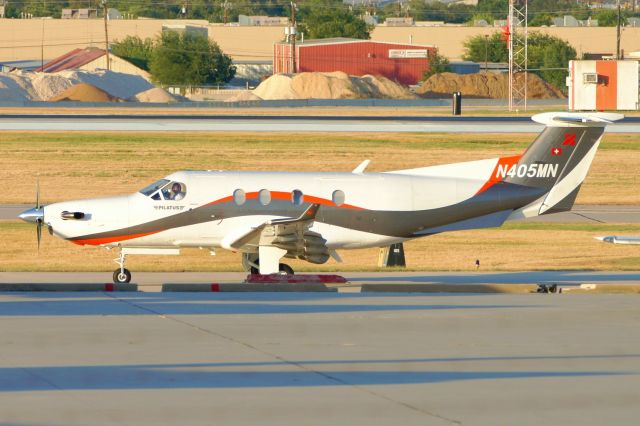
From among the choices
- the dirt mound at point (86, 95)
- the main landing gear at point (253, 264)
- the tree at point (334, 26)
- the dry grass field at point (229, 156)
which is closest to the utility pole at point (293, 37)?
the tree at point (334, 26)

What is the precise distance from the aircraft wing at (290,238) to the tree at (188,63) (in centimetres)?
10036

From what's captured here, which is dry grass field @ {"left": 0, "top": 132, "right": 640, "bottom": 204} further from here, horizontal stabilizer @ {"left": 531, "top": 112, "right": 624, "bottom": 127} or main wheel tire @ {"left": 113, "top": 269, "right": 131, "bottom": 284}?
main wheel tire @ {"left": 113, "top": 269, "right": 131, "bottom": 284}

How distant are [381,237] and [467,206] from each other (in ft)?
6.14

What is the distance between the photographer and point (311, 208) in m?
21.5

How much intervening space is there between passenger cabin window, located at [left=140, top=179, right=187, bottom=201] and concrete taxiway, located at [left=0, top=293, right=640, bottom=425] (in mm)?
4586

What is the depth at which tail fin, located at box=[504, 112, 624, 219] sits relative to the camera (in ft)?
78.8

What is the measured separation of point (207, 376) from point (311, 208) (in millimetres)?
9726

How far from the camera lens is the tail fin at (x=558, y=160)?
2403 cm

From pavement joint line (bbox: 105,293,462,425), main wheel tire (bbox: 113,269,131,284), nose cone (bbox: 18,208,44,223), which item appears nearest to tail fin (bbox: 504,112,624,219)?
main wheel tire (bbox: 113,269,131,284)

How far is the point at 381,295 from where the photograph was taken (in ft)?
63.0

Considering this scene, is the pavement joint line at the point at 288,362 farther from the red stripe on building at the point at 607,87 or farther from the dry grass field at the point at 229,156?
the red stripe on building at the point at 607,87

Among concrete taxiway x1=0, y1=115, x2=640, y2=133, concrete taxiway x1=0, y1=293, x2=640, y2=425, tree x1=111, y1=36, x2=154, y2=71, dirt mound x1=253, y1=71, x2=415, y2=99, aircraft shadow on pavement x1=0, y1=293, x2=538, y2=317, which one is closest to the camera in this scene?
concrete taxiway x1=0, y1=293, x2=640, y2=425

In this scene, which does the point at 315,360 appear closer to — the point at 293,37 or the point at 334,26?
the point at 293,37

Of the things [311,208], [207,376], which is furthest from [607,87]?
[207,376]
